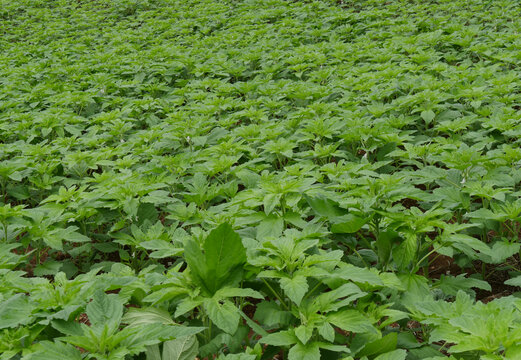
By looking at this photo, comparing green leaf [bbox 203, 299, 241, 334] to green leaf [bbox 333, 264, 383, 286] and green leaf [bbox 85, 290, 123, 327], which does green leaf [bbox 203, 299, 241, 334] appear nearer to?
green leaf [bbox 85, 290, 123, 327]

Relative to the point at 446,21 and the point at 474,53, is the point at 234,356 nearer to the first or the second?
the point at 474,53

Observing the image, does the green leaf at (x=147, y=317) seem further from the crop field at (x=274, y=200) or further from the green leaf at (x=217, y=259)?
the green leaf at (x=217, y=259)

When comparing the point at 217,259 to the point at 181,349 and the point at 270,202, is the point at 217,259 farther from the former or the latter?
the point at 270,202

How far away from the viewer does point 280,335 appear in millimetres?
1837

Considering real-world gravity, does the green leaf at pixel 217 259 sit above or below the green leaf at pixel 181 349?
above

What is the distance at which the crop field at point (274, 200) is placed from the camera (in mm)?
1879

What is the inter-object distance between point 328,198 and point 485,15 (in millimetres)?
8323

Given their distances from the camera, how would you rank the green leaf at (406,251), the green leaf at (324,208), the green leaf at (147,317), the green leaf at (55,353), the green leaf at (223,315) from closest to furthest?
the green leaf at (55,353) < the green leaf at (223,315) < the green leaf at (147,317) < the green leaf at (406,251) < the green leaf at (324,208)

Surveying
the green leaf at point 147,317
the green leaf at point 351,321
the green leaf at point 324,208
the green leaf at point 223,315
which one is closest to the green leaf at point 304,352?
the green leaf at point 351,321

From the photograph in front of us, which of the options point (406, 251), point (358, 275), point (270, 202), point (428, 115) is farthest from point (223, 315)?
point (428, 115)

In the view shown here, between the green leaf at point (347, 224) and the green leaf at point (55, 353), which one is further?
the green leaf at point (347, 224)

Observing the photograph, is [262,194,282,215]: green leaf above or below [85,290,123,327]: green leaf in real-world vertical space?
below

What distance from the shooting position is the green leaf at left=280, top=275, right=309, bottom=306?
1.81m

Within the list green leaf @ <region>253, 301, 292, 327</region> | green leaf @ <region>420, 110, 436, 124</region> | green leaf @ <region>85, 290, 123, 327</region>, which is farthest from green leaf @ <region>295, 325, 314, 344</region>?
green leaf @ <region>420, 110, 436, 124</region>
